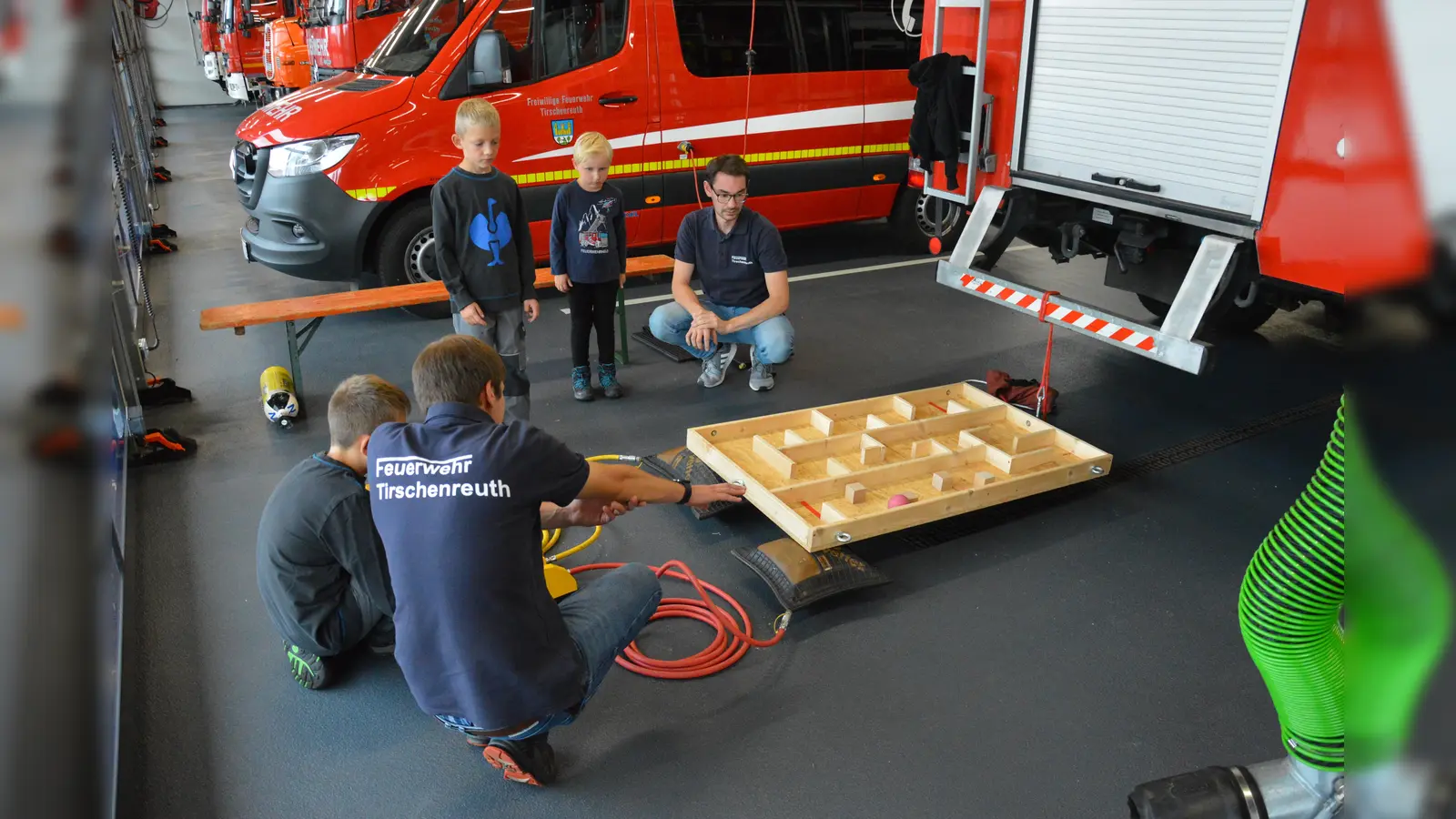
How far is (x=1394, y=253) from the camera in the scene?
53 cm

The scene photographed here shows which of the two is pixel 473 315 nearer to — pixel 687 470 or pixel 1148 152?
pixel 687 470

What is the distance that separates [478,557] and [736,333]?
3.51 m

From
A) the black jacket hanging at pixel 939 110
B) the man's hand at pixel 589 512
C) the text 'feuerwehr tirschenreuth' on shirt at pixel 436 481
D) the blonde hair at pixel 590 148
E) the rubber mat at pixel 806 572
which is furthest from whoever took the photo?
the black jacket hanging at pixel 939 110

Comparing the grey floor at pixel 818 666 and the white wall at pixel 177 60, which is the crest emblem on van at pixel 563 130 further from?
the white wall at pixel 177 60

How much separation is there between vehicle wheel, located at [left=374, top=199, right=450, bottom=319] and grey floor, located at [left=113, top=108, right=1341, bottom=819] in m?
1.22

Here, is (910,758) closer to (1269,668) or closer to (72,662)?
(1269,668)

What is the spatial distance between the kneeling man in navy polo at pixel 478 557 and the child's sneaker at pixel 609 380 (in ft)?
9.47

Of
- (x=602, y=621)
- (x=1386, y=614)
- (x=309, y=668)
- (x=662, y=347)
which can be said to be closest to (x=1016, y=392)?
(x=662, y=347)

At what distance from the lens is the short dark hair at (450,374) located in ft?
9.34

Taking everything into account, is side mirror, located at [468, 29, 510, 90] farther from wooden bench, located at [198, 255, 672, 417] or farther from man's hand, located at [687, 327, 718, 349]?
man's hand, located at [687, 327, 718, 349]

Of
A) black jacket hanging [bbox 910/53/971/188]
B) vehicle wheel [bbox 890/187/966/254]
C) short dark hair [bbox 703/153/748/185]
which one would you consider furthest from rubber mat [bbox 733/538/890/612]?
vehicle wheel [bbox 890/187/966/254]

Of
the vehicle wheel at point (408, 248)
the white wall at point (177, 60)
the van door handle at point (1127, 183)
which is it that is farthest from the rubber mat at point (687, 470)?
the white wall at point (177, 60)

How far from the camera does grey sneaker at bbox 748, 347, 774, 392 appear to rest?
6.16m

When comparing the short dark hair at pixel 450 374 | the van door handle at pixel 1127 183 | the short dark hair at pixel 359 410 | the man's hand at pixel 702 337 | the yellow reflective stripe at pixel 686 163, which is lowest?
the man's hand at pixel 702 337
